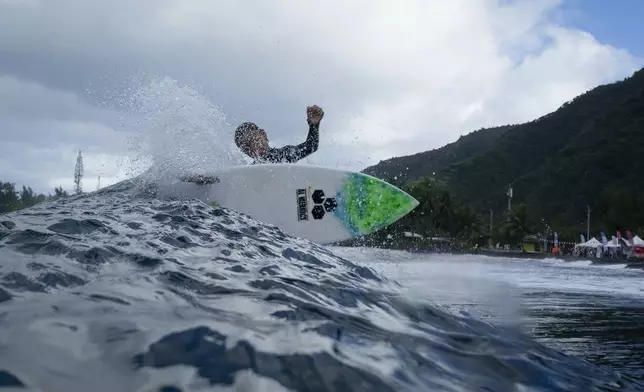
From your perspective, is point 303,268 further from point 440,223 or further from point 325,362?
point 440,223

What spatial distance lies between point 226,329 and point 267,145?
7936 millimetres

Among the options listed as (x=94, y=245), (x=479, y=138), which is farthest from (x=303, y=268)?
(x=479, y=138)

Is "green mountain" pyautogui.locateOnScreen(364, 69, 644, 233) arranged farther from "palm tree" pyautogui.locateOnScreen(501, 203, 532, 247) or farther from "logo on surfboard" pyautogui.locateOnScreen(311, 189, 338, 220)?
"logo on surfboard" pyautogui.locateOnScreen(311, 189, 338, 220)

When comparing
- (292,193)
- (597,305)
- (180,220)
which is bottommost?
(597,305)

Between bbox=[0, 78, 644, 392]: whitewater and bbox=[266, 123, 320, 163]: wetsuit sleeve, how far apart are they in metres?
6.18

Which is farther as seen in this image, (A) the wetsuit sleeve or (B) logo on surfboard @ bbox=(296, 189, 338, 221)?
(A) the wetsuit sleeve

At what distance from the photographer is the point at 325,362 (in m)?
1.81

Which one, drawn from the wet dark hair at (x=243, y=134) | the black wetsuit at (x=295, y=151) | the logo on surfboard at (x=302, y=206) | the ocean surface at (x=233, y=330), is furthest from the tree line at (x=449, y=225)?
the ocean surface at (x=233, y=330)

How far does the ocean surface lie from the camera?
5.44 ft

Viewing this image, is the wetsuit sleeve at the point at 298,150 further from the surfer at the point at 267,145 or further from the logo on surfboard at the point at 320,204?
the logo on surfboard at the point at 320,204

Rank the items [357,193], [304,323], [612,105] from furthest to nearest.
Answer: [612,105] → [357,193] → [304,323]

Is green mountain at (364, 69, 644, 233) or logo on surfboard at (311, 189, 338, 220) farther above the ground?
green mountain at (364, 69, 644, 233)

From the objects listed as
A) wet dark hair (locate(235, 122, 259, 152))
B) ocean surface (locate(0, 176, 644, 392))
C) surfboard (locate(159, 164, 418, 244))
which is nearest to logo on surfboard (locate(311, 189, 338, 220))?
surfboard (locate(159, 164, 418, 244))

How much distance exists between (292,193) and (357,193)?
1.36 meters
